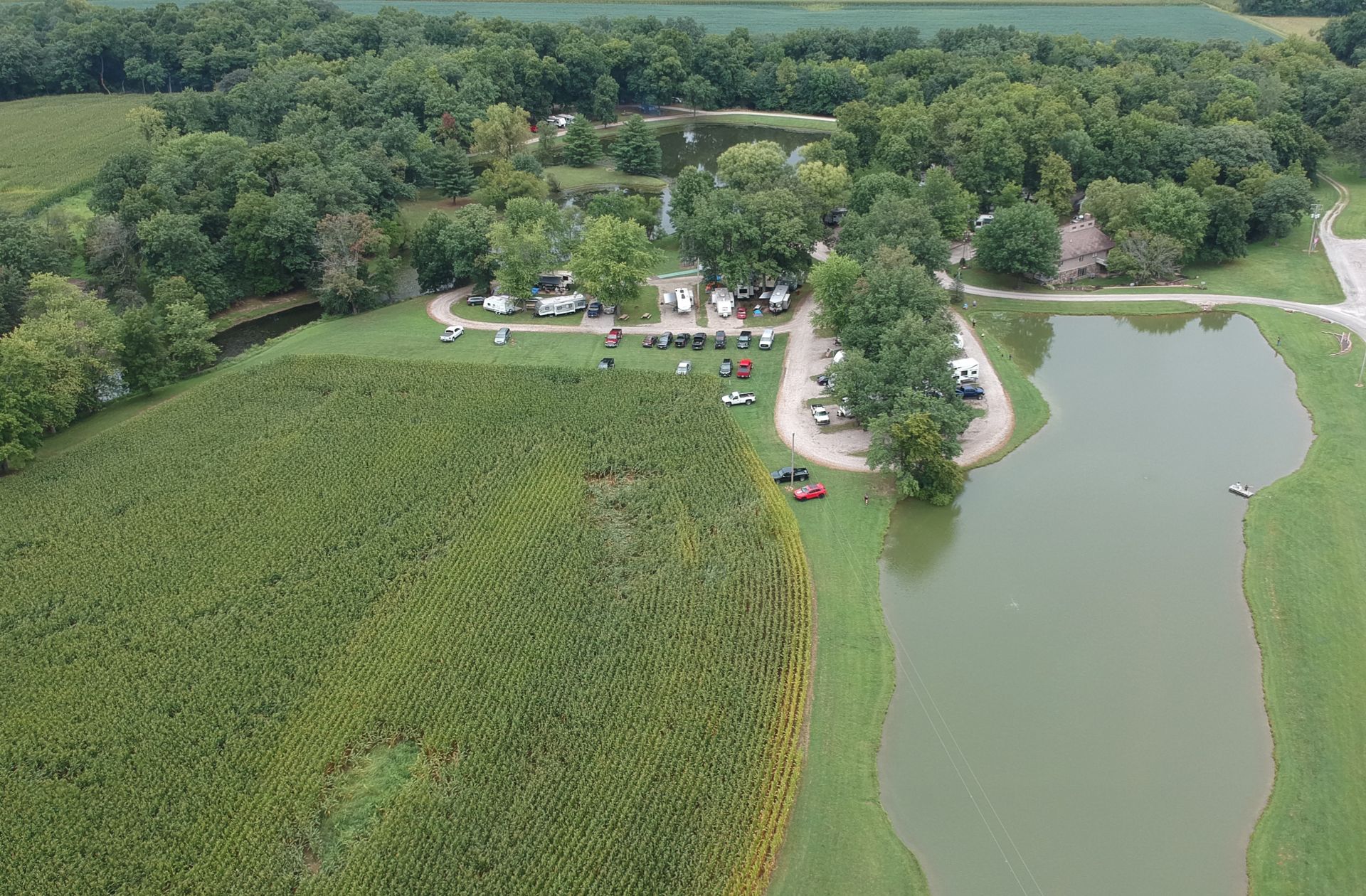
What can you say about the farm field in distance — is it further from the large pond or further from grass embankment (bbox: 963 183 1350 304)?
the large pond

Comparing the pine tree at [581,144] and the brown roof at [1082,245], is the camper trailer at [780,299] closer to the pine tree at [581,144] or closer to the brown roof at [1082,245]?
the brown roof at [1082,245]

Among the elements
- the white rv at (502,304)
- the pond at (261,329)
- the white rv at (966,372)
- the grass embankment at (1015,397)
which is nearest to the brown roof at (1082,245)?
the grass embankment at (1015,397)

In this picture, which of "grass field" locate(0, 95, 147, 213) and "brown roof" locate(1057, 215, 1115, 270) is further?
"grass field" locate(0, 95, 147, 213)

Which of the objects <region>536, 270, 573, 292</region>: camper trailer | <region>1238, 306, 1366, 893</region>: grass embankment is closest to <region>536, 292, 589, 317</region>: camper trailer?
<region>536, 270, 573, 292</region>: camper trailer

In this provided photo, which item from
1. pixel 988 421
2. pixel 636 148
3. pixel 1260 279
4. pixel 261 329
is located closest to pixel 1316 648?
pixel 988 421

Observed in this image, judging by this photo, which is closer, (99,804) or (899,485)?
(99,804)

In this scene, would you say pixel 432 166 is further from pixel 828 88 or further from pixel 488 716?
pixel 488 716

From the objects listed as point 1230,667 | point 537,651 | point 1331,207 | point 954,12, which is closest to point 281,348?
point 537,651
